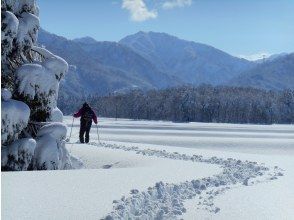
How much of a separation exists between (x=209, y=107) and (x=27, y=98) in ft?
392

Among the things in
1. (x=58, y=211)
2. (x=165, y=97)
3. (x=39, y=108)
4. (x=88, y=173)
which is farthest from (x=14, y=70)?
(x=165, y=97)

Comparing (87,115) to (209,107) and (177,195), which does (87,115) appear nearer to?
(177,195)

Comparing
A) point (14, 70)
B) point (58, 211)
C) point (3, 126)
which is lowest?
point (58, 211)

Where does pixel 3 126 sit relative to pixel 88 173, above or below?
above

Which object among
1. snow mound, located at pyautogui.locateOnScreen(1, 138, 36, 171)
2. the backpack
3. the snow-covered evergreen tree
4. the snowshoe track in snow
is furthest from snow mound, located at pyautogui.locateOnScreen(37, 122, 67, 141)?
the backpack

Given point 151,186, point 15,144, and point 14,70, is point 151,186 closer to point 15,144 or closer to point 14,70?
point 15,144

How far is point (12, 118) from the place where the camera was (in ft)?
39.7

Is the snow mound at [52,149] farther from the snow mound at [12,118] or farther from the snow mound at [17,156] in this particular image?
the snow mound at [12,118]

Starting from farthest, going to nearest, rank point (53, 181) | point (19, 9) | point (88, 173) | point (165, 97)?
point (165, 97), point (19, 9), point (88, 173), point (53, 181)

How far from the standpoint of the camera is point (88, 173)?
10617 millimetres

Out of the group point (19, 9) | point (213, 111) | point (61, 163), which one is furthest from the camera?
point (213, 111)

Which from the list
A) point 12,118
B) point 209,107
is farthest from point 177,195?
point 209,107

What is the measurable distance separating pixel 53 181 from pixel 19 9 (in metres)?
6.74

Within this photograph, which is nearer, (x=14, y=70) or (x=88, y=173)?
(x=88, y=173)
